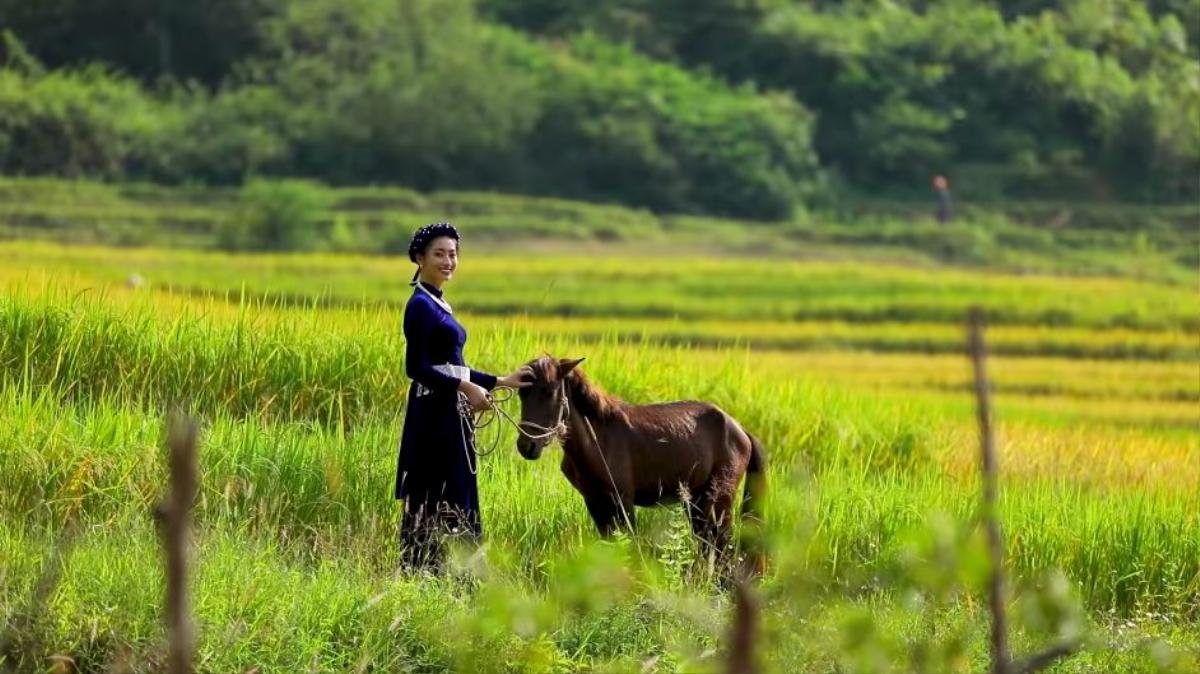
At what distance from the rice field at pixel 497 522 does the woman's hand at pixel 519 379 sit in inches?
22.2

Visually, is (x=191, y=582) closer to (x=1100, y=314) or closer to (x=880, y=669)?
(x=880, y=669)

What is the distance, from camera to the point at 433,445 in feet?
21.9

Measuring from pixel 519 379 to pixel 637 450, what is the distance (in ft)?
2.00

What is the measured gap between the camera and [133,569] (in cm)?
593

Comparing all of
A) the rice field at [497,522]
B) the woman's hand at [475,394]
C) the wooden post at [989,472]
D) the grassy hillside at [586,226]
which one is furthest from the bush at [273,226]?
the wooden post at [989,472]

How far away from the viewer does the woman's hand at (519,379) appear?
6.52 m

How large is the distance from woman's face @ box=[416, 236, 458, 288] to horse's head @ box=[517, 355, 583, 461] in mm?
405

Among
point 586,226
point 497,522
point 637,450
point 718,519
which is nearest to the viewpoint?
point 637,450

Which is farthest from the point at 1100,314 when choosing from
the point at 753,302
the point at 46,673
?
the point at 46,673

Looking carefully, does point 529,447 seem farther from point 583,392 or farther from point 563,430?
point 583,392

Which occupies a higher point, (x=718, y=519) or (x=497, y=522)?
(x=718, y=519)

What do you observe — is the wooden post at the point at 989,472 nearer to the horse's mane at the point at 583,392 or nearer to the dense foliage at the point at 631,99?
the horse's mane at the point at 583,392

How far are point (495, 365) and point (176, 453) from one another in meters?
7.10

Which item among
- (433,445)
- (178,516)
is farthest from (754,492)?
(178,516)
